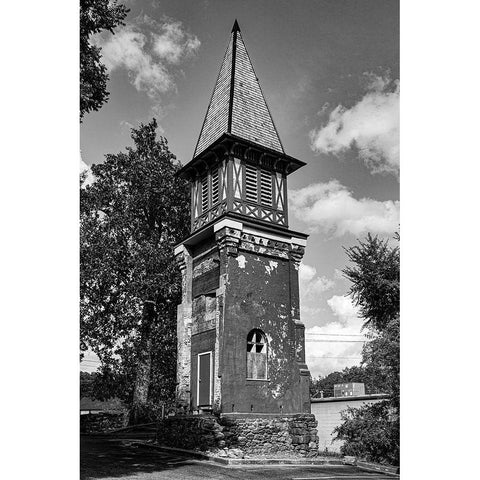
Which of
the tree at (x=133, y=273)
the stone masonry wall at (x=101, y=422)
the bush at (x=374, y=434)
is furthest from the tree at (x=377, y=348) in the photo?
the stone masonry wall at (x=101, y=422)

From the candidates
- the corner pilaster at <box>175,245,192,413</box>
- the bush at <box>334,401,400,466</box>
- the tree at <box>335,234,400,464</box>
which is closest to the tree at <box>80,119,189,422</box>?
the corner pilaster at <box>175,245,192,413</box>

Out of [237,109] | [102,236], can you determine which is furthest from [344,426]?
[102,236]

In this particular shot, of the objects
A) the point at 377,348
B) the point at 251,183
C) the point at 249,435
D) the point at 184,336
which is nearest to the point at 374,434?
the point at 377,348

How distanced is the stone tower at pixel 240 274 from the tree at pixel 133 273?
4627 millimetres

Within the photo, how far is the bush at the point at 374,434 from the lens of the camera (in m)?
16.2

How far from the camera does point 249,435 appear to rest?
56.2 feet

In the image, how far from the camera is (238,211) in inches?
781

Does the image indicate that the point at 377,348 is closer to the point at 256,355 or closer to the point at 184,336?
the point at 256,355

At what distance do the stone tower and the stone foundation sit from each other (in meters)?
0.46

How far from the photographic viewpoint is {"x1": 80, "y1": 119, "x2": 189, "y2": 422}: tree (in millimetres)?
25734

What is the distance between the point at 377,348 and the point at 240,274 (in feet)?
17.8

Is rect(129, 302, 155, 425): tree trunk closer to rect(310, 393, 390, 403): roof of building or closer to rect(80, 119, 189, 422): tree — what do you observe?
rect(80, 119, 189, 422): tree

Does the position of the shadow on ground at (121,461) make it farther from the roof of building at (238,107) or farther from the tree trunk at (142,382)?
the roof of building at (238,107)

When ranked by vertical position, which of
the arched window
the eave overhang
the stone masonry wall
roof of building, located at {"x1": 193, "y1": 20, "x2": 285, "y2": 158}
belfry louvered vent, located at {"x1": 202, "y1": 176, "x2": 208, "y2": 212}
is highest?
roof of building, located at {"x1": 193, "y1": 20, "x2": 285, "y2": 158}
